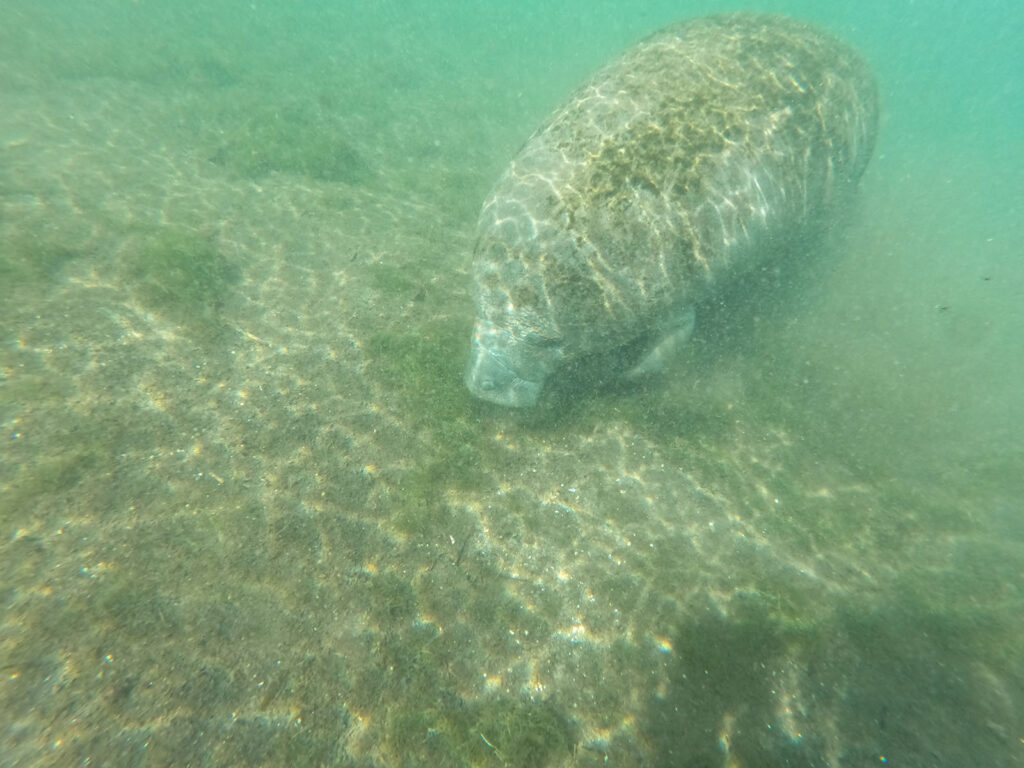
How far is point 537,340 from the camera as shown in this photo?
6582 mm

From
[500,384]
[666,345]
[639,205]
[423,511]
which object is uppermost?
[639,205]

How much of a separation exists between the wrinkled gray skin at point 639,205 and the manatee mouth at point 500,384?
0.06ft

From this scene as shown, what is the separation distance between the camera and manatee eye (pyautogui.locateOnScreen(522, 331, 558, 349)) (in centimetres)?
655

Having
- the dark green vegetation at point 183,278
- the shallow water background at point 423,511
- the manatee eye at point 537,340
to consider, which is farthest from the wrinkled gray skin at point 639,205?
the dark green vegetation at point 183,278

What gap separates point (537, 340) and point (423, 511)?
2.80 m

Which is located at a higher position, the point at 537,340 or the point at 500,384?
the point at 537,340

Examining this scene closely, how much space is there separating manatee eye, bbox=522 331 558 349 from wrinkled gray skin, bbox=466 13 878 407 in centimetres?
→ 1

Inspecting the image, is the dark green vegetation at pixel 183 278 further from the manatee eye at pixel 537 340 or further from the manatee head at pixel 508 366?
the manatee eye at pixel 537 340

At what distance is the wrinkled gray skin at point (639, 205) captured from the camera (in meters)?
6.27

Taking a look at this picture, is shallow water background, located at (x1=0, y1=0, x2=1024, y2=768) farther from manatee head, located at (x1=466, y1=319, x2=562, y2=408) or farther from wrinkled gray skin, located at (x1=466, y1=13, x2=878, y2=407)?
wrinkled gray skin, located at (x1=466, y1=13, x2=878, y2=407)

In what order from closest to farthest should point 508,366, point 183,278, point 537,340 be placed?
point 537,340, point 508,366, point 183,278

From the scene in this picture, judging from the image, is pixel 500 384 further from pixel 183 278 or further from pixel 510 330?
pixel 183 278

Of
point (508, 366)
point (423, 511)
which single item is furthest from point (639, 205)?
point (423, 511)

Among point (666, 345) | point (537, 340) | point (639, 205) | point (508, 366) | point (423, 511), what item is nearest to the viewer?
point (423, 511)
